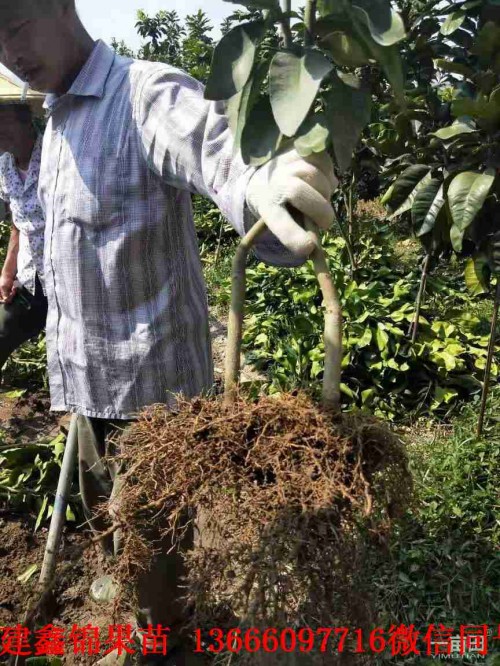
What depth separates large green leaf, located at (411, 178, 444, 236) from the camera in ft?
6.79

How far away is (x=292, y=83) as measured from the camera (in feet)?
2.96

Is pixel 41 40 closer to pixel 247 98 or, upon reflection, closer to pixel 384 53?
pixel 247 98

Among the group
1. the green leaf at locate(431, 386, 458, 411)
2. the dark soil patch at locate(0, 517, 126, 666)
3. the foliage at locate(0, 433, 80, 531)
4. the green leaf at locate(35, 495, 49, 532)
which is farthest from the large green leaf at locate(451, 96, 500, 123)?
the green leaf at locate(35, 495, 49, 532)

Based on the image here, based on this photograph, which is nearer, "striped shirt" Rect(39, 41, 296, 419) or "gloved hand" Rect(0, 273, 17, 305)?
"striped shirt" Rect(39, 41, 296, 419)

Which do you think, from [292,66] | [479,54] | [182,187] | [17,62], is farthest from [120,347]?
[479,54]

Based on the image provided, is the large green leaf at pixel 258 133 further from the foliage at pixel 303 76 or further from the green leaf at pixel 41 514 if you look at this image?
the green leaf at pixel 41 514

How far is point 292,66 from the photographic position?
2.97 ft

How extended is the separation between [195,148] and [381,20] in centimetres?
50

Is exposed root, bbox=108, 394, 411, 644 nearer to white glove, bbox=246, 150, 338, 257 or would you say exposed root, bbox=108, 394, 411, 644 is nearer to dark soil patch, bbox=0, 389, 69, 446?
white glove, bbox=246, 150, 338, 257

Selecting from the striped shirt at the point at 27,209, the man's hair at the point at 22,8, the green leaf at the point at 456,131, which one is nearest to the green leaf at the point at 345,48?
the man's hair at the point at 22,8

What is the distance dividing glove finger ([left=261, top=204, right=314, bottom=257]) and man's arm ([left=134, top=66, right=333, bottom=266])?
0.14 ft

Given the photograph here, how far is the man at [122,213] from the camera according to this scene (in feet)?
Result: 4.05

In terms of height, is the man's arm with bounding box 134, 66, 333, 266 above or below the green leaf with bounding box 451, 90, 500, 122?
below

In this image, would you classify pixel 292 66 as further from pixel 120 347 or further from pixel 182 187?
pixel 120 347
